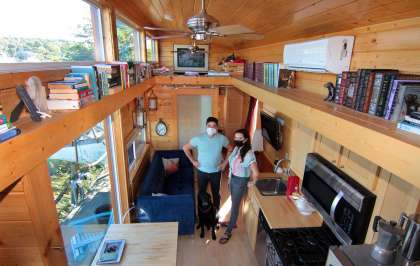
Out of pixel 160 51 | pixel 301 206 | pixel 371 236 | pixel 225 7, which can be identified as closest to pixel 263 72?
pixel 225 7

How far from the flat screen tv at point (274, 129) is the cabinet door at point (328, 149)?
0.81 meters

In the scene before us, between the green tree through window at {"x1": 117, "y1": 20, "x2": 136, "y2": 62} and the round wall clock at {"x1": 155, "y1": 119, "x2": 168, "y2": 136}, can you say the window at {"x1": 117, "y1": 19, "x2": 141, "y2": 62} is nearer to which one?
the green tree through window at {"x1": 117, "y1": 20, "x2": 136, "y2": 62}

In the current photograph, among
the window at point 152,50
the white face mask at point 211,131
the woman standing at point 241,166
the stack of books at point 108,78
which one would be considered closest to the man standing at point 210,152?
the white face mask at point 211,131

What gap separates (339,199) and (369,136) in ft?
2.65

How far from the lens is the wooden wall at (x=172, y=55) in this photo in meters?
5.36

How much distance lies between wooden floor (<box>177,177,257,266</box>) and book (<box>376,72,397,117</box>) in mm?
2319

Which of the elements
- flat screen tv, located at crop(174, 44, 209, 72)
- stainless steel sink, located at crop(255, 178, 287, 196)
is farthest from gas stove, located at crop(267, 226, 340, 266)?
flat screen tv, located at crop(174, 44, 209, 72)

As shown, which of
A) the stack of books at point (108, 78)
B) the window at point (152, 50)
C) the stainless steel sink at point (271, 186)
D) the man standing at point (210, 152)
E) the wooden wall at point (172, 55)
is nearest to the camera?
the stack of books at point (108, 78)

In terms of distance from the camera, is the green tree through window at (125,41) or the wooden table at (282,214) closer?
the wooden table at (282,214)

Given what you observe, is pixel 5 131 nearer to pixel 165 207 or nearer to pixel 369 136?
pixel 369 136

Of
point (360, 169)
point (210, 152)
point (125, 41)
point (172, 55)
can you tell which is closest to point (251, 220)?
point (210, 152)

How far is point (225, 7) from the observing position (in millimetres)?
2014

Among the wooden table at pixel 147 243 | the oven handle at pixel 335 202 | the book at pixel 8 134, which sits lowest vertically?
the wooden table at pixel 147 243

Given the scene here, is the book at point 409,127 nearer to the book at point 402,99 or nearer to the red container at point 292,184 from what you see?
the book at point 402,99
